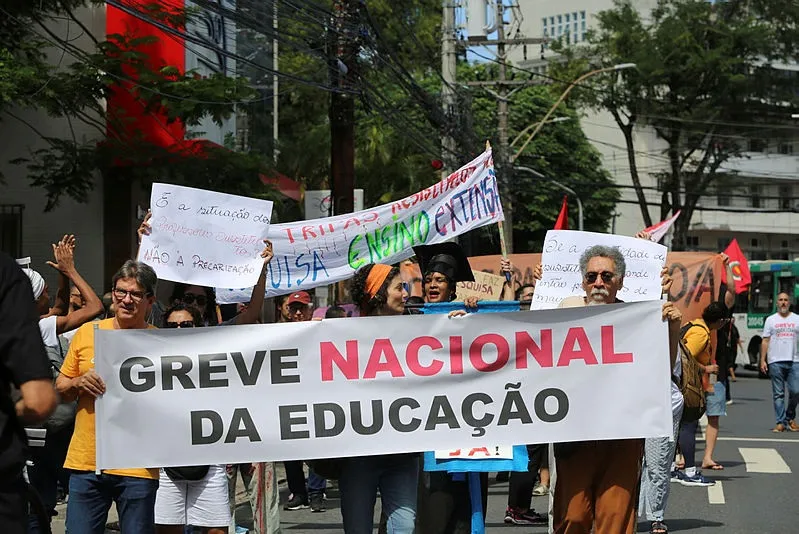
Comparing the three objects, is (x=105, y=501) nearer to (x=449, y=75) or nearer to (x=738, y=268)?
(x=738, y=268)

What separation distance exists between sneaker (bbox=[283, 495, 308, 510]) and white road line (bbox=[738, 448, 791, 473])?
4.75 meters

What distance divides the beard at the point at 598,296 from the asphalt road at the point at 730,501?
3.45 metres

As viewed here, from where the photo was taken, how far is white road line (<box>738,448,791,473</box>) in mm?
13385

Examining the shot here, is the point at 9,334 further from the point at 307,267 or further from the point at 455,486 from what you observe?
the point at 307,267

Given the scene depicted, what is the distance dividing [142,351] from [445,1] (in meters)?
19.7

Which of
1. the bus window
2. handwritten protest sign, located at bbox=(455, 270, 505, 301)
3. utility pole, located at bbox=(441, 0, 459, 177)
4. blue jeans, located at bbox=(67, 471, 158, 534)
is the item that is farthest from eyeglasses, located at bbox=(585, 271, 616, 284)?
the bus window

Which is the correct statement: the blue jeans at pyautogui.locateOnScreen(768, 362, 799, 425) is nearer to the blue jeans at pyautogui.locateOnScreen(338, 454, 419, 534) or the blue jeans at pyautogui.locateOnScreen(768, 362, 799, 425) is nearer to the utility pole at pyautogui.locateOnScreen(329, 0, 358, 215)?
the utility pole at pyautogui.locateOnScreen(329, 0, 358, 215)

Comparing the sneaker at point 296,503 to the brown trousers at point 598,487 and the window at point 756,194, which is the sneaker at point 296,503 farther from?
the window at point 756,194

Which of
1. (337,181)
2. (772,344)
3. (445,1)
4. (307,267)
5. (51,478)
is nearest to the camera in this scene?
(51,478)

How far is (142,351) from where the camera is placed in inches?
Result: 248

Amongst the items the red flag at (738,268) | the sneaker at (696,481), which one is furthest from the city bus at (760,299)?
the sneaker at (696,481)

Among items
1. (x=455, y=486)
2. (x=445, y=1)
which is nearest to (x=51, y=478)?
(x=455, y=486)

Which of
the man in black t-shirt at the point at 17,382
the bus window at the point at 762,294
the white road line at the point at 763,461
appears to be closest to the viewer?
the man in black t-shirt at the point at 17,382

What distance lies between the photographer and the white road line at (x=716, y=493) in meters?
11.2
